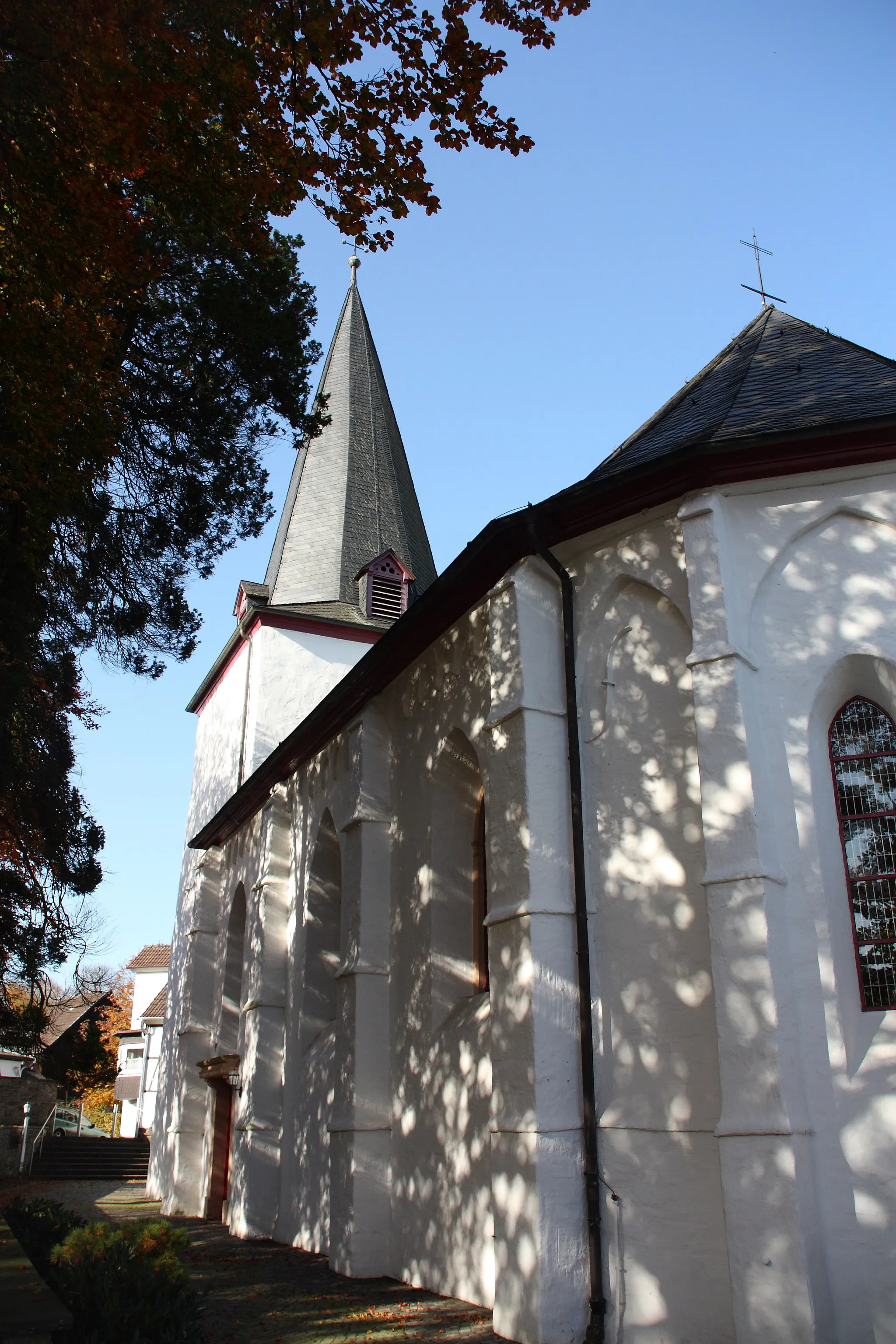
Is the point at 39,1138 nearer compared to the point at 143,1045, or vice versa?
the point at 39,1138

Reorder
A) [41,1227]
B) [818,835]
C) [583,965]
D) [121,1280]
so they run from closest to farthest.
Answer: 1. [121,1280]
2. [818,835]
3. [583,965]
4. [41,1227]

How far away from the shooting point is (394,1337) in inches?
313

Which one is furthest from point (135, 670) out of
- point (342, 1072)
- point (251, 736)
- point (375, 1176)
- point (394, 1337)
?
point (251, 736)

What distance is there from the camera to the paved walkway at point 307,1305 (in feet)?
26.6

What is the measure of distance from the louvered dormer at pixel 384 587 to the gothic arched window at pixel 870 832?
15347mm

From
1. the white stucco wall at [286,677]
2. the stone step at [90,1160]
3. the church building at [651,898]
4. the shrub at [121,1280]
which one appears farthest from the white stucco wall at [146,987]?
the shrub at [121,1280]

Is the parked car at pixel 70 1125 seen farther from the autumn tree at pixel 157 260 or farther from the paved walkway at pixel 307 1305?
the autumn tree at pixel 157 260

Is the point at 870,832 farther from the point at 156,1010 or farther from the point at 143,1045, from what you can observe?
the point at 143,1045

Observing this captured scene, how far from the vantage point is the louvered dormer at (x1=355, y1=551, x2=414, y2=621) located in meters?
22.6

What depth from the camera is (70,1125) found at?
37562 mm

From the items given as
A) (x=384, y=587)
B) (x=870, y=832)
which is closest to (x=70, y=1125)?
(x=384, y=587)

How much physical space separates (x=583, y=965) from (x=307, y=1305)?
166 inches

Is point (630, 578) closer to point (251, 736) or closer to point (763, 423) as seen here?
point (763, 423)

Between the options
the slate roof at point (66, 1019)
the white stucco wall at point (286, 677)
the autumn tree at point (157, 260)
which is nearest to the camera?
the autumn tree at point (157, 260)
